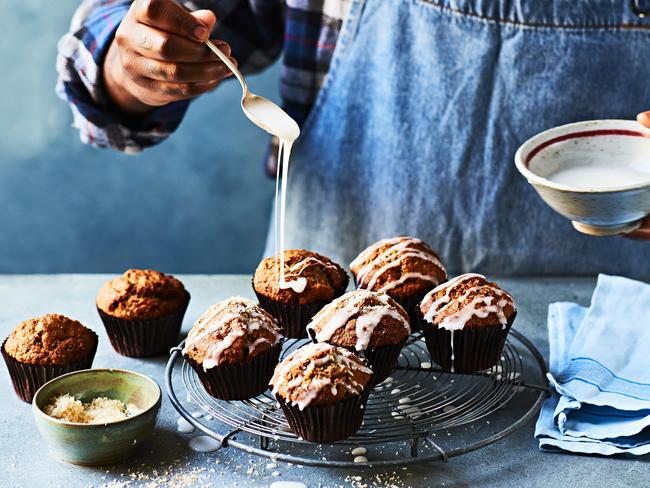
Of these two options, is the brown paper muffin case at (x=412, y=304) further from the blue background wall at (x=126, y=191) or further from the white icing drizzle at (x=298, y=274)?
the blue background wall at (x=126, y=191)

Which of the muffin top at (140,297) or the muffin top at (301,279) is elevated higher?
the muffin top at (301,279)

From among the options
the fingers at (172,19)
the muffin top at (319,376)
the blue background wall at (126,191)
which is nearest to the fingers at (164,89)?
the fingers at (172,19)

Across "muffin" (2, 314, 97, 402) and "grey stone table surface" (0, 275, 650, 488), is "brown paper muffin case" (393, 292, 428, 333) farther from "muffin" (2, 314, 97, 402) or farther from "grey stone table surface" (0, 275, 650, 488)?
"muffin" (2, 314, 97, 402)

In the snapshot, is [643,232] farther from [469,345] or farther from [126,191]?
[126,191]

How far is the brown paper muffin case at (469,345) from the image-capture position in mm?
1986

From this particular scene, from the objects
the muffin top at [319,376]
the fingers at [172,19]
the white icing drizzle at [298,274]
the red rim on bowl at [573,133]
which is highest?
the fingers at [172,19]

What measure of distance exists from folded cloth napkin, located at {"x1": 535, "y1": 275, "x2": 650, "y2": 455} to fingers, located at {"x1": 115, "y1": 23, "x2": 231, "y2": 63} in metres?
1.05

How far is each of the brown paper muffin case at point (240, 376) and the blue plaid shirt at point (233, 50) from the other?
0.84 metres

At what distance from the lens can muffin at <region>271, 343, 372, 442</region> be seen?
1.71 metres

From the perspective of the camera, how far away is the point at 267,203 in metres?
4.26

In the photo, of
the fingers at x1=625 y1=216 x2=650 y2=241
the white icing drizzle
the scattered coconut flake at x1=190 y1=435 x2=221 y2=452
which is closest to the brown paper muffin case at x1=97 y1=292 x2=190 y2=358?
the white icing drizzle

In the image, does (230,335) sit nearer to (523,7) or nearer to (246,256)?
(523,7)

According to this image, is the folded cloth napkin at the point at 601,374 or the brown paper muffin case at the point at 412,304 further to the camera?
the brown paper muffin case at the point at 412,304

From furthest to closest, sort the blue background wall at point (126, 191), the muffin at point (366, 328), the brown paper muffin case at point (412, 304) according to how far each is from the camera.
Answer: the blue background wall at point (126, 191)
the brown paper muffin case at point (412, 304)
the muffin at point (366, 328)
